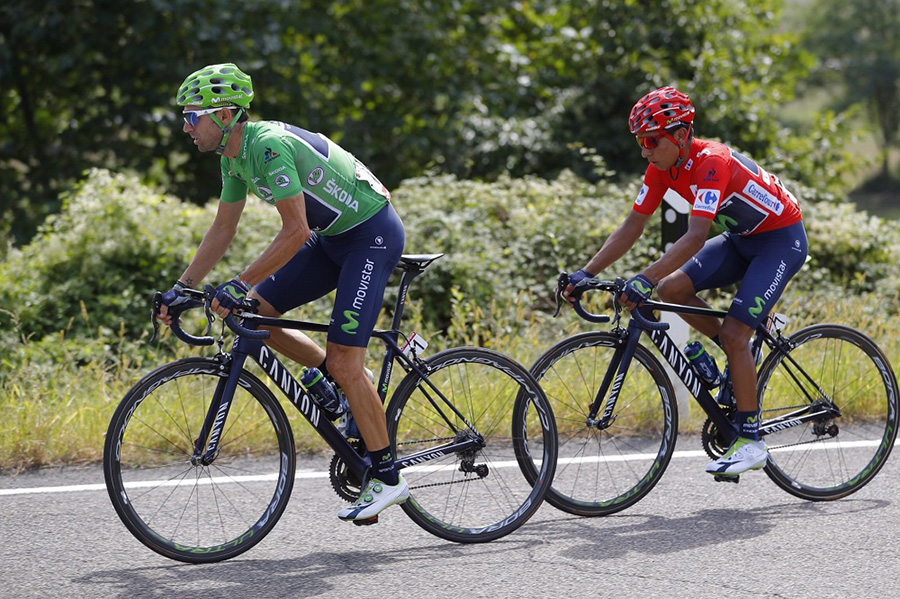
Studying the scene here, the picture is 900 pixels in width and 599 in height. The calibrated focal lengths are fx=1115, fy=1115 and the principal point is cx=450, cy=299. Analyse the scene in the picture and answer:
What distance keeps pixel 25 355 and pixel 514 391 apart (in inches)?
167

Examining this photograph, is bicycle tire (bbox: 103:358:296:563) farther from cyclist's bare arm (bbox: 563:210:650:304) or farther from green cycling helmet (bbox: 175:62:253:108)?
cyclist's bare arm (bbox: 563:210:650:304)

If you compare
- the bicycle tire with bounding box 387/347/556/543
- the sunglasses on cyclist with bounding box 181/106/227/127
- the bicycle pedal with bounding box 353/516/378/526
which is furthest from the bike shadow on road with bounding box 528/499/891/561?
the sunglasses on cyclist with bounding box 181/106/227/127

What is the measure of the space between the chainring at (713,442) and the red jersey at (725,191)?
986 millimetres

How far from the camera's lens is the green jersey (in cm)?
455

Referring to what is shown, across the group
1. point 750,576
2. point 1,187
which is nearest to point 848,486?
point 750,576

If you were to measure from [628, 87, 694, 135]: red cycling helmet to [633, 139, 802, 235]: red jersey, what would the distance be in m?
0.20

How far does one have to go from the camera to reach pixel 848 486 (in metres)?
5.66

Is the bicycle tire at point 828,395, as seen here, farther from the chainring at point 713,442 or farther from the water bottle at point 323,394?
the water bottle at point 323,394

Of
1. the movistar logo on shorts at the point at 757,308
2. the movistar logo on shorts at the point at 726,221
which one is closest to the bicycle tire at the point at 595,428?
the movistar logo on shorts at the point at 757,308

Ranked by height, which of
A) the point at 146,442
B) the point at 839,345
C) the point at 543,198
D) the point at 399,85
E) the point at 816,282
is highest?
the point at 399,85

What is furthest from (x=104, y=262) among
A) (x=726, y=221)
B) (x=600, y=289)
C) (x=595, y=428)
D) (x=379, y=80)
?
(x=379, y=80)

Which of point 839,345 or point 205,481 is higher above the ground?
point 839,345

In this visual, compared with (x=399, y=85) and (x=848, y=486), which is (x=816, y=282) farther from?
(x=399, y=85)

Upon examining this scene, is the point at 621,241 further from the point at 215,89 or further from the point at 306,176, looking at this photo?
the point at 215,89
